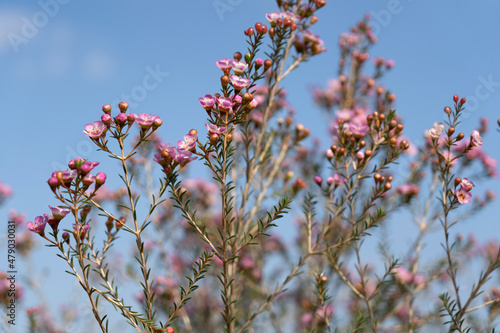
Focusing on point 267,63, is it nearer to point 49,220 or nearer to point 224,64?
point 224,64

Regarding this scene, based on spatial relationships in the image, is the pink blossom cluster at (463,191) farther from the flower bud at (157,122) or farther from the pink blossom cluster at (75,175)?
the pink blossom cluster at (75,175)

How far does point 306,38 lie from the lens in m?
3.25

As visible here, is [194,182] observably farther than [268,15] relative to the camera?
Yes

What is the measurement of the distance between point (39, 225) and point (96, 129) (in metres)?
0.50

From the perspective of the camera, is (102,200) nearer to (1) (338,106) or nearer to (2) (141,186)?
(2) (141,186)

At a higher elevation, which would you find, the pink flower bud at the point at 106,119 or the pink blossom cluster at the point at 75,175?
the pink flower bud at the point at 106,119

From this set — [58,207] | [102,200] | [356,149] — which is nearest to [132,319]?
[58,207]

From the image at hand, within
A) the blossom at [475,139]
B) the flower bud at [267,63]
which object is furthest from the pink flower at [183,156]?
the blossom at [475,139]

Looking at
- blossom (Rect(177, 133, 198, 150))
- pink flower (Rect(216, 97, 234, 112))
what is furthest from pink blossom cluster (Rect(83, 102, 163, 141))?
pink flower (Rect(216, 97, 234, 112))

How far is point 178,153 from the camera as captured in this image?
78.8 inches

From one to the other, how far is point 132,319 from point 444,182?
6.41ft

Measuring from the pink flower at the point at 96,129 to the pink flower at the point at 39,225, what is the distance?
417mm

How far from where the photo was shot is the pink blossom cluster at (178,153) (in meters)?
1.99

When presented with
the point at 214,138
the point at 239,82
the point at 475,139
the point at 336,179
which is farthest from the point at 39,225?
the point at 475,139
